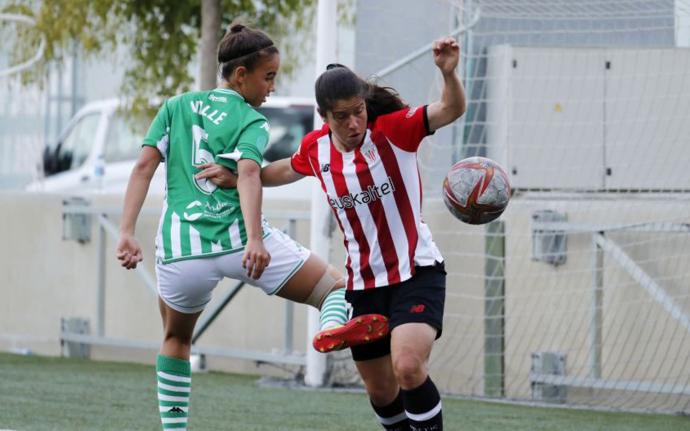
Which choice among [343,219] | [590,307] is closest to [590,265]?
[590,307]

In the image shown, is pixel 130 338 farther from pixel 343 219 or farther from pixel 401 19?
pixel 343 219

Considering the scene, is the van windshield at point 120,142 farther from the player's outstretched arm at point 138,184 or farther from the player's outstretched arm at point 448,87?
the player's outstretched arm at point 448,87

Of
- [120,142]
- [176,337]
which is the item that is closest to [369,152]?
[176,337]

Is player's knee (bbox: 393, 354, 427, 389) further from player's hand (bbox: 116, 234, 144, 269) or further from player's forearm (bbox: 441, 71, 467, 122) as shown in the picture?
player's hand (bbox: 116, 234, 144, 269)

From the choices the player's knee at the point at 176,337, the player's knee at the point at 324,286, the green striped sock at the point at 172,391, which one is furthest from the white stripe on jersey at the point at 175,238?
the player's knee at the point at 324,286

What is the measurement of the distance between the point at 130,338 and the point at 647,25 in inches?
184

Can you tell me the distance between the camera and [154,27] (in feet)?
39.4

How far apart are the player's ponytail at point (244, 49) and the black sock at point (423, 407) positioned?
4.80 feet

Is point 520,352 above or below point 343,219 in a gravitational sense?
below

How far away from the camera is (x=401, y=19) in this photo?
9.34 metres

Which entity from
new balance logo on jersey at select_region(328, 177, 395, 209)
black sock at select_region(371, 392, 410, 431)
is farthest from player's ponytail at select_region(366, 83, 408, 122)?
black sock at select_region(371, 392, 410, 431)

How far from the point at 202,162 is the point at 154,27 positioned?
6.78 m

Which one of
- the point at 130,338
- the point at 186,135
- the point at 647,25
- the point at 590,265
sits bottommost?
the point at 130,338

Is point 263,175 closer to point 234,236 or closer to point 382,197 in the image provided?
point 234,236
